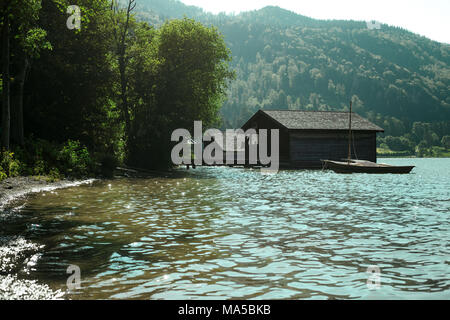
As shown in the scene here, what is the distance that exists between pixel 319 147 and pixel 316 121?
3.27 m

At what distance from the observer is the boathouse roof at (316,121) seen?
52456 mm

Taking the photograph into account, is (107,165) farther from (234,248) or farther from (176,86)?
(234,248)

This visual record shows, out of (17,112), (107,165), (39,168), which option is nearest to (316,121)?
(107,165)

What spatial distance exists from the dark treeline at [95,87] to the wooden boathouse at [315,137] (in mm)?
9928

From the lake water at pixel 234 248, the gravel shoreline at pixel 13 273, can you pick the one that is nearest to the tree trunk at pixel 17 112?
the lake water at pixel 234 248

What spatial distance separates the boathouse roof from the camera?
52.5 meters

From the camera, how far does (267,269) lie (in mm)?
8352

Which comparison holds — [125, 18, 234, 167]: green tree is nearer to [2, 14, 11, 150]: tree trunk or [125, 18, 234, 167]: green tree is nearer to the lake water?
[2, 14, 11, 150]: tree trunk

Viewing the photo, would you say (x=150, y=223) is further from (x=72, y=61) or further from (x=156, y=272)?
(x=72, y=61)

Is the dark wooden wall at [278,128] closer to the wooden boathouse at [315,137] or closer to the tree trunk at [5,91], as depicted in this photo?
the wooden boathouse at [315,137]

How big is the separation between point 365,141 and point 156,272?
168 feet
